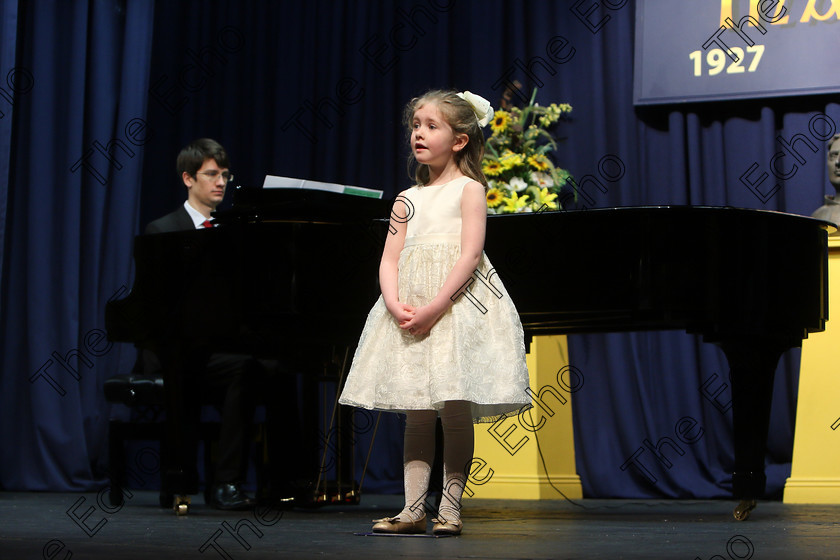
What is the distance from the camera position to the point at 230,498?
3.64 metres

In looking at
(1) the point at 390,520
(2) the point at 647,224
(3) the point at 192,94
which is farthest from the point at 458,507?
(3) the point at 192,94

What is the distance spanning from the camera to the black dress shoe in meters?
3.60

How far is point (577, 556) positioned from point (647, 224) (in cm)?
137

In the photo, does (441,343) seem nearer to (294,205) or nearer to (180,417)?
(294,205)

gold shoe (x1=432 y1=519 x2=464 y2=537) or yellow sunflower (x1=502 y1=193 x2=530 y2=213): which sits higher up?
yellow sunflower (x1=502 y1=193 x2=530 y2=213)

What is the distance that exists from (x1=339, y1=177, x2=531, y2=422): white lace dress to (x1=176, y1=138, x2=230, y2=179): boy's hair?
1907 mm

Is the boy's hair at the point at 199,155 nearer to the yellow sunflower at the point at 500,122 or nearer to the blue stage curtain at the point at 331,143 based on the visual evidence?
the blue stage curtain at the point at 331,143

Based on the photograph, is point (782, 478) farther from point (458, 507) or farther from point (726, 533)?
point (458, 507)

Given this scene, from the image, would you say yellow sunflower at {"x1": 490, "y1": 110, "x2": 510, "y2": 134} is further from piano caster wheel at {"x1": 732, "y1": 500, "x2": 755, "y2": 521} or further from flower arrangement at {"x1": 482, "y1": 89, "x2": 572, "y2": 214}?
piano caster wheel at {"x1": 732, "y1": 500, "x2": 755, "y2": 521}

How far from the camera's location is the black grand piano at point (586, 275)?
3148 mm

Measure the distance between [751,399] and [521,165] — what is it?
1651 mm

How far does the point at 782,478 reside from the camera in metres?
4.56

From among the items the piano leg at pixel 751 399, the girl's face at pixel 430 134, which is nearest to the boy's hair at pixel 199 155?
the girl's face at pixel 430 134

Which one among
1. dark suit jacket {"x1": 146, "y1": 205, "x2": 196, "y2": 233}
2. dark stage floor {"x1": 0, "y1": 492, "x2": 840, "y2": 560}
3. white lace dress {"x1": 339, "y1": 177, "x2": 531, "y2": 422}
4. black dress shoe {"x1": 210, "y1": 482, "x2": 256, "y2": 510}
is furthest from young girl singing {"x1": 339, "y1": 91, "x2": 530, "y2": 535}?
dark suit jacket {"x1": 146, "y1": 205, "x2": 196, "y2": 233}
